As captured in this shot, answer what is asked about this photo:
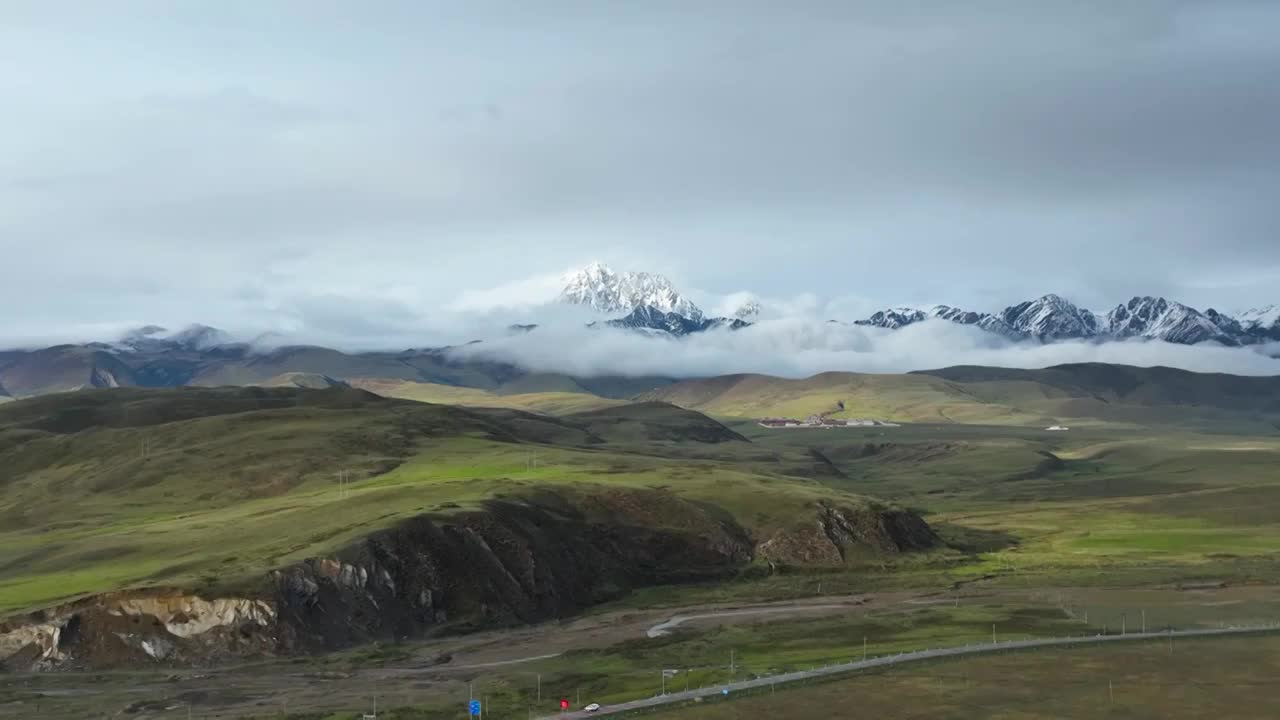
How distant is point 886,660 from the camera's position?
386ft

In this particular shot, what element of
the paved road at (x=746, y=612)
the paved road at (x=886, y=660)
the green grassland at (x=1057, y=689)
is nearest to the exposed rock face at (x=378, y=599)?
the paved road at (x=746, y=612)

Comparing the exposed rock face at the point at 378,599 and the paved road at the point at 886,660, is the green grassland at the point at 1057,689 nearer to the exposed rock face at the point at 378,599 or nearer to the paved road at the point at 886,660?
the paved road at the point at 886,660

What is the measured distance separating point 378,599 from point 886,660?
67336 mm

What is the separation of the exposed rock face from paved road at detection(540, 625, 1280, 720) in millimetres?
53690

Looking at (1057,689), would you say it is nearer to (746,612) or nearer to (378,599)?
(746,612)

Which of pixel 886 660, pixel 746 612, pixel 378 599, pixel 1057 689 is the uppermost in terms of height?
pixel 378 599

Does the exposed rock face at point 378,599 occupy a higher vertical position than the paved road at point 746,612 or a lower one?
higher

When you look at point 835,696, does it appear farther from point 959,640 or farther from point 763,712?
point 959,640

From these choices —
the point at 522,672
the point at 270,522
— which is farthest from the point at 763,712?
the point at 270,522

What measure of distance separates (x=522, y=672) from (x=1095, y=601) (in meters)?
75.4

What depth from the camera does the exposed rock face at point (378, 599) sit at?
440ft

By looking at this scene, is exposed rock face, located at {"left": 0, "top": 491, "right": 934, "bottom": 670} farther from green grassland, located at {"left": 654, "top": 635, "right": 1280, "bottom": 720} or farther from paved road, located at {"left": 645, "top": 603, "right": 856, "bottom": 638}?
green grassland, located at {"left": 654, "top": 635, "right": 1280, "bottom": 720}

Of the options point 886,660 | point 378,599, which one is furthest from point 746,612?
point 378,599

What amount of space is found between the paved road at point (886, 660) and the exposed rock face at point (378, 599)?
5369cm
